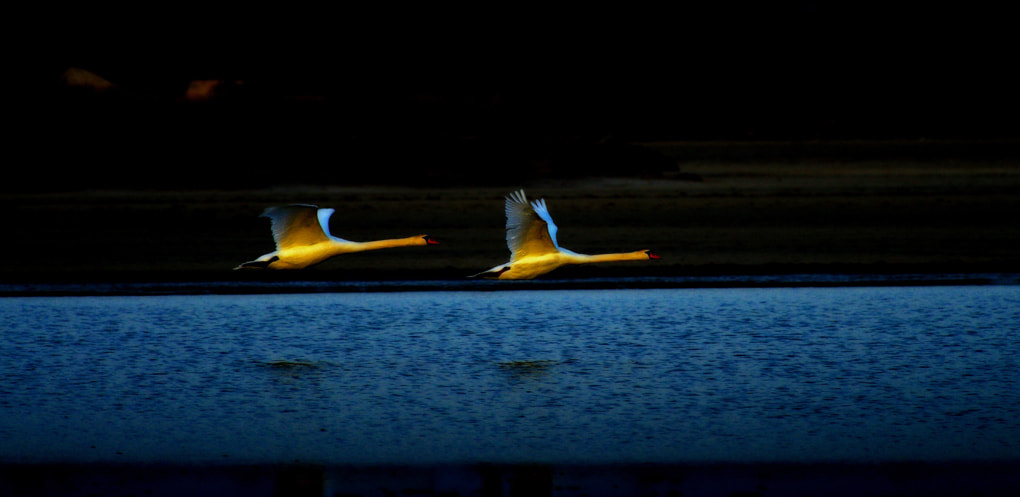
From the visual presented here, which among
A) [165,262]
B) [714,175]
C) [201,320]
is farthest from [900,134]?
[201,320]

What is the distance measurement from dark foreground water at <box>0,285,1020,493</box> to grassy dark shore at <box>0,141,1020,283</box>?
1982mm

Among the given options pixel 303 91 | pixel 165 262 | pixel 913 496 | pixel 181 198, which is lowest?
pixel 913 496

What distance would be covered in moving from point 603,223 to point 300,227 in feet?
31.2

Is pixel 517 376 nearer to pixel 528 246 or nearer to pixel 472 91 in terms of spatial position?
pixel 528 246

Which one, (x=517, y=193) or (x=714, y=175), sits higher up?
(x=714, y=175)

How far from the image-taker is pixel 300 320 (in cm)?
1376

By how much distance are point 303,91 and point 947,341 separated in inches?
1675

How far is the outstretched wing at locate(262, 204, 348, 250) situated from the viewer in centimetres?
1289

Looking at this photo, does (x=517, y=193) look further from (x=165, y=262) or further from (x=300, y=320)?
(x=165, y=262)

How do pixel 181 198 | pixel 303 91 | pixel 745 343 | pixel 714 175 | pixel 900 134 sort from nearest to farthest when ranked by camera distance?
pixel 745 343
pixel 181 198
pixel 714 175
pixel 900 134
pixel 303 91

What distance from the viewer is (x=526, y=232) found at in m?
12.5

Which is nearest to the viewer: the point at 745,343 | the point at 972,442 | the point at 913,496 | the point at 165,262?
the point at 913,496

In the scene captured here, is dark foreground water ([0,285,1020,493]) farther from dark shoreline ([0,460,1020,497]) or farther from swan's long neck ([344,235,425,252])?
swan's long neck ([344,235,425,252])

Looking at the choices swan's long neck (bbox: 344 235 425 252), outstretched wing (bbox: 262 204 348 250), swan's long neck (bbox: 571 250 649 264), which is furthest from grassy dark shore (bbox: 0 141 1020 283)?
outstretched wing (bbox: 262 204 348 250)
